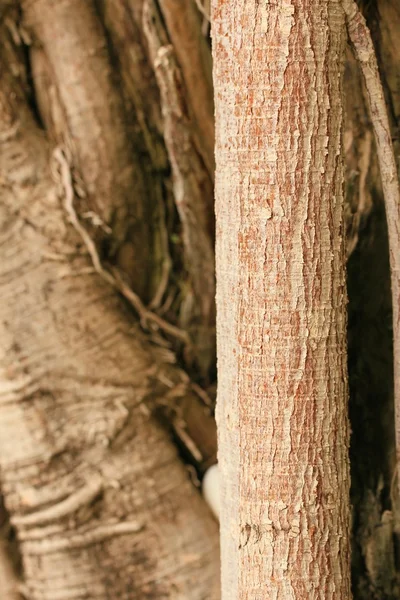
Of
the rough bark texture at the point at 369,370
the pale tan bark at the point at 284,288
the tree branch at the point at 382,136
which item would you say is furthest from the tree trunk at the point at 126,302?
the pale tan bark at the point at 284,288

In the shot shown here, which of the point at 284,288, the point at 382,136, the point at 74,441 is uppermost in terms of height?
the point at 382,136

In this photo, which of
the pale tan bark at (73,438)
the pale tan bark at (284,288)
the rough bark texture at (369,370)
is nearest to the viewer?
the pale tan bark at (284,288)

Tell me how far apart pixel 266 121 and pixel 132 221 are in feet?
2.32

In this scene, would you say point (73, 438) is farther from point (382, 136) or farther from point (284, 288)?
point (382, 136)

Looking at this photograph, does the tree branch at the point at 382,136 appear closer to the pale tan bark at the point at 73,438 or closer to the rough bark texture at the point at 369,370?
the rough bark texture at the point at 369,370

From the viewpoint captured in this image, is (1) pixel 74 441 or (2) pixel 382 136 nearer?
(2) pixel 382 136

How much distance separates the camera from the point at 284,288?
0.91 metres

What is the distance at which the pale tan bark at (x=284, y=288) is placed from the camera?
0.89 meters

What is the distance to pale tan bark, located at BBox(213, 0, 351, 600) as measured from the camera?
2.93ft

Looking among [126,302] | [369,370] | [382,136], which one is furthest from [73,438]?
[382,136]

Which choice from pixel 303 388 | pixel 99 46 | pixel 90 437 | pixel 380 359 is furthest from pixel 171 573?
pixel 99 46

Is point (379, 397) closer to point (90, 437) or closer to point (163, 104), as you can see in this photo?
point (90, 437)

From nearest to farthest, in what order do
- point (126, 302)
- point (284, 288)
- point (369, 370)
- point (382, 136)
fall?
point (284, 288) → point (382, 136) → point (369, 370) → point (126, 302)

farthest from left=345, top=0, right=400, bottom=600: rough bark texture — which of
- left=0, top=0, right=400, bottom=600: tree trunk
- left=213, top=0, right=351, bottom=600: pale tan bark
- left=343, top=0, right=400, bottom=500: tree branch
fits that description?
left=213, top=0, right=351, bottom=600: pale tan bark
